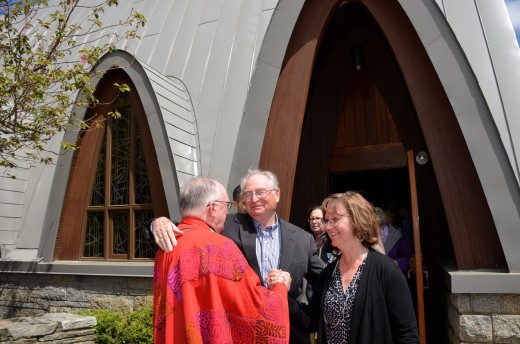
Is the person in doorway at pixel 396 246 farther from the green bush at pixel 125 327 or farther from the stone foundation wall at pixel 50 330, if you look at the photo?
the stone foundation wall at pixel 50 330

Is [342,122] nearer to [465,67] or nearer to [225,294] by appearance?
[465,67]

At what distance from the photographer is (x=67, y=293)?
6.66 metres

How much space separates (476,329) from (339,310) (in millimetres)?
2499

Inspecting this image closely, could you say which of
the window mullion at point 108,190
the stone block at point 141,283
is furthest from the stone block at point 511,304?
the window mullion at point 108,190

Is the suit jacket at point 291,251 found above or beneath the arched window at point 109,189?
beneath

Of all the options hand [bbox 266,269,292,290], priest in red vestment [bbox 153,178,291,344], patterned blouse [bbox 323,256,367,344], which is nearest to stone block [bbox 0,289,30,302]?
priest in red vestment [bbox 153,178,291,344]

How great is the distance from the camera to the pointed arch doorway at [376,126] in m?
4.72

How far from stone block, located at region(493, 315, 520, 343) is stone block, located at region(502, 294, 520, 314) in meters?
0.05

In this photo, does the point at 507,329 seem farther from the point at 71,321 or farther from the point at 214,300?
the point at 71,321

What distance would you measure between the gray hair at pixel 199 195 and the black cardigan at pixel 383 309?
2.99 ft

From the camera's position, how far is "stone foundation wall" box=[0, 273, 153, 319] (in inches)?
242

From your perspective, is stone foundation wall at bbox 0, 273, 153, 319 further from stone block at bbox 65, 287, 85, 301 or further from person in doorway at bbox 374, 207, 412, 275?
person in doorway at bbox 374, 207, 412, 275

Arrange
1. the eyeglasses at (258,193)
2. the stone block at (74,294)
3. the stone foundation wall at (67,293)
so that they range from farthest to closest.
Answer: the stone block at (74,294) → the stone foundation wall at (67,293) → the eyeglasses at (258,193)

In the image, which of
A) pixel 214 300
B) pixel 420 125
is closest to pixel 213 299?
pixel 214 300
